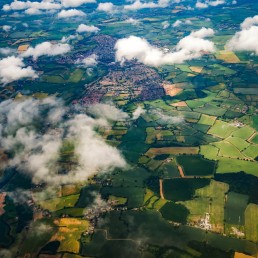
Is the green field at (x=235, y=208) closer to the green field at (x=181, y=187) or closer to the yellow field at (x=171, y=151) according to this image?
the green field at (x=181, y=187)

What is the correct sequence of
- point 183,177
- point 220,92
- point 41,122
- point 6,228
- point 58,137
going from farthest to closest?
1. point 220,92
2. point 41,122
3. point 58,137
4. point 183,177
5. point 6,228

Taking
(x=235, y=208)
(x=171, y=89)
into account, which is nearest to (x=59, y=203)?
(x=235, y=208)

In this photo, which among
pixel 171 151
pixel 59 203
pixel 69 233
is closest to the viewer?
pixel 69 233

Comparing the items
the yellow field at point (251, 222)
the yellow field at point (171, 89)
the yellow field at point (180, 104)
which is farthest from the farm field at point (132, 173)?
the yellow field at point (171, 89)

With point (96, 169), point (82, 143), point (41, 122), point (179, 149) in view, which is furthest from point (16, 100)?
point (179, 149)

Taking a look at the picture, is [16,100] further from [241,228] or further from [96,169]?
[241,228]

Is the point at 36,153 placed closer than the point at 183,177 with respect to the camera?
No

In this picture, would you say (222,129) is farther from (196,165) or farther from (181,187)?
(181,187)

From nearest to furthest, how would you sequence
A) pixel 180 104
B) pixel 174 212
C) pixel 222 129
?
1. pixel 174 212
2. pixel 222 129
3. pixel 180 104
